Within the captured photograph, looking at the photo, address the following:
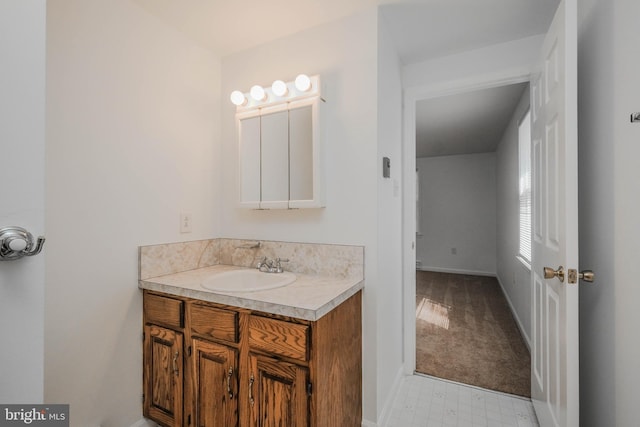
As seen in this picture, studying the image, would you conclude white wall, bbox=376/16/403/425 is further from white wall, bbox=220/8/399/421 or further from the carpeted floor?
the carpeted floor

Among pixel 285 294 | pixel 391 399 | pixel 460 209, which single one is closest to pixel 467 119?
pixel 460 209

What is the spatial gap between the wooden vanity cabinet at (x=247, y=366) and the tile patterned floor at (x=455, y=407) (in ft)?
1.38

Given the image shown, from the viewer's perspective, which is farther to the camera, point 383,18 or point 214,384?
point 383,18

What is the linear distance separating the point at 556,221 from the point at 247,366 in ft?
4.89

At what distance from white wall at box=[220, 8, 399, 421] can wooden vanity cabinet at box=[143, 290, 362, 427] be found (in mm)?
97

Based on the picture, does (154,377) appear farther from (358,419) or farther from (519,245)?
(519,245)

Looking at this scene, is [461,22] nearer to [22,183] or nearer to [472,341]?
[22,183]

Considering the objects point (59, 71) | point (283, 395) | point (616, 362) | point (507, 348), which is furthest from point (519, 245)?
point (59, 71)

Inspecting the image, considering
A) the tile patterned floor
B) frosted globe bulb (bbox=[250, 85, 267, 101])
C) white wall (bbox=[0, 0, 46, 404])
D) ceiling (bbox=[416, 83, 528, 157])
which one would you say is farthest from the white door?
white wall (bbox=[0, 0, 46, 404])

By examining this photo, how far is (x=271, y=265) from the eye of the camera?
1.74 meters

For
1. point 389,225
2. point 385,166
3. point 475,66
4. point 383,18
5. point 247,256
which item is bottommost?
point 247,256

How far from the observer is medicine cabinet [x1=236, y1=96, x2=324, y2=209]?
1631 mm

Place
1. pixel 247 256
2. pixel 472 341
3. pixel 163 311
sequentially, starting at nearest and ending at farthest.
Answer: pixel 163 311 → pixel 247 256 → pixel 472 341

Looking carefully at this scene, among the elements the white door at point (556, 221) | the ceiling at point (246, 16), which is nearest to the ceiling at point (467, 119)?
the white door at point (556, 221)
